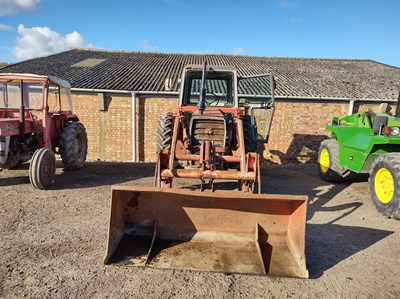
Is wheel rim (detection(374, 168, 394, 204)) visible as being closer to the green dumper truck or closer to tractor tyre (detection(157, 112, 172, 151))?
the green dumper truck

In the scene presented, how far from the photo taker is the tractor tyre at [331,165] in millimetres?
6973

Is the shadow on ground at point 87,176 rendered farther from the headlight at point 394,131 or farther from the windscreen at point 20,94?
the headlight at point 394,131

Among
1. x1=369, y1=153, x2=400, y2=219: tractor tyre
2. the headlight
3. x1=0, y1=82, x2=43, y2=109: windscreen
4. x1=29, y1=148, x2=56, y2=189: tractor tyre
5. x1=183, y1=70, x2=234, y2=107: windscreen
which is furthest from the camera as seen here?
→ x1=0, y1=82, x2=43, y2=109: windscreen

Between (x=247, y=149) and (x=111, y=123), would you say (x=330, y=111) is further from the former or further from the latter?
(x=111, y=123)

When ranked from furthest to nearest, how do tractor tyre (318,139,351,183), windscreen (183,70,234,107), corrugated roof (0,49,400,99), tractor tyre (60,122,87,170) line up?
corrugated roof (0,49,400,99) → tractor tyre (318,139,351,183) → tractor tyre (60,122,87,170) → windscreen (183,70,234,107)

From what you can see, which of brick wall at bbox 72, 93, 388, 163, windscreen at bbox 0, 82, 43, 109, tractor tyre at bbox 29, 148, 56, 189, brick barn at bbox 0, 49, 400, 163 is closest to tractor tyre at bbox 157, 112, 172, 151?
tractor tyre at bbox 29, 148, 56, 189

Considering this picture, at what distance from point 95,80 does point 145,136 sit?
3206 millimetres

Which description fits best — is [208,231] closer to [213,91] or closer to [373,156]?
[213,91]

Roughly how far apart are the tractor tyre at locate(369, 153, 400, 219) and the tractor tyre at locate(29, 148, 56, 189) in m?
5.98

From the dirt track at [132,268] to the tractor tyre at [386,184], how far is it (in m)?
0.18

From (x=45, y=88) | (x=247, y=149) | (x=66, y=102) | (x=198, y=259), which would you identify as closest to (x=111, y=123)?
(x=66, y=102)

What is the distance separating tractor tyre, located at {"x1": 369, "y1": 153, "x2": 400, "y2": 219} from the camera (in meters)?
4.71

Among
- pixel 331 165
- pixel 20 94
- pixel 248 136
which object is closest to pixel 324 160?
pixel 331 165

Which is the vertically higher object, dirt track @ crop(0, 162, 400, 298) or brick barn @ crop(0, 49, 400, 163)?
brick barn @ crop(0, 49, 400, 163)
